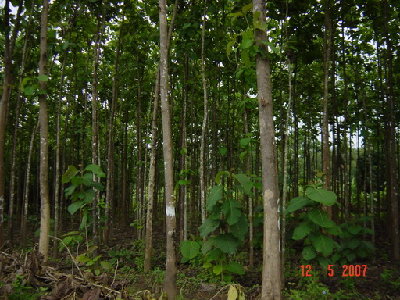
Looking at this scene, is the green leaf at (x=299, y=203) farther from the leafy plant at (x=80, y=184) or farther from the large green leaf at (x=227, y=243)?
the leafy plant at (x=80, y=184)

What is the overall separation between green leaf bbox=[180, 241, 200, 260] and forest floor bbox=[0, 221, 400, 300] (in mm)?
568

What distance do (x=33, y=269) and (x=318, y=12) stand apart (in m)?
7.16

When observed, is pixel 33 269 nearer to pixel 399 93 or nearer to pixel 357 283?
pixel 357 283

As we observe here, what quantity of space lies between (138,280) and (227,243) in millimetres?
2337

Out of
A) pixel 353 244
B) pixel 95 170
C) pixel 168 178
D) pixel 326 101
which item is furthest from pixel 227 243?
pixel 353 244

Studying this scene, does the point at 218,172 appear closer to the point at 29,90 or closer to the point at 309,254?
the point at 309,254

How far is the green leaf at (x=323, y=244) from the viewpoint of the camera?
5281 mm

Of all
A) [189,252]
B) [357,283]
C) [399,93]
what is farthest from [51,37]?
[399,93]

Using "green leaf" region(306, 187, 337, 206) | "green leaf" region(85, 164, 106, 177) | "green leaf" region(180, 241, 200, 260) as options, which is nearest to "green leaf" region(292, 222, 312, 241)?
"green leaf" region(306, 187, 337, 206)

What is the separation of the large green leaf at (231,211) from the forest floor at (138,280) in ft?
3.36

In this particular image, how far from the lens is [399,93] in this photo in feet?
33.9

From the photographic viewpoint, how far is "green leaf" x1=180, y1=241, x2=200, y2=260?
6.03m

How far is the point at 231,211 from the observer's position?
5605 mm

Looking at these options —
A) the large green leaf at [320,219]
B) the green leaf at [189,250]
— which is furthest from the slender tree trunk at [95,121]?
the large green leaf at [320,219]
